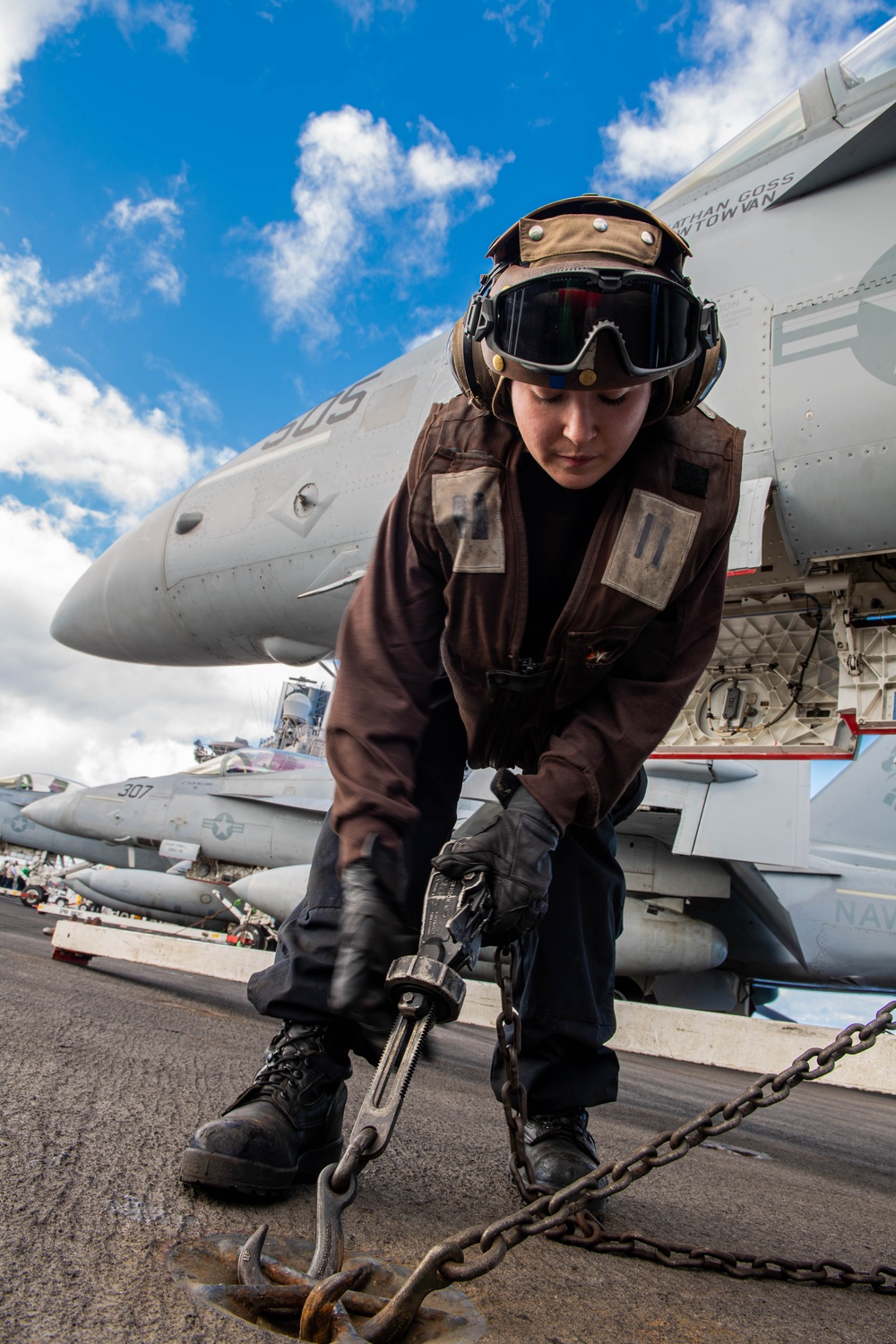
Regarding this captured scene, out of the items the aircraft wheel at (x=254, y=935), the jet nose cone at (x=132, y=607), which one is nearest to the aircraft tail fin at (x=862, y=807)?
the aircraft wheel at (x=254, y=935)

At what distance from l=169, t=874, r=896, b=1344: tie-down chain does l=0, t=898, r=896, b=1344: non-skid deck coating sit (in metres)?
0.04

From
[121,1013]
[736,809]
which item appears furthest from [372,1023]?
[736,809]

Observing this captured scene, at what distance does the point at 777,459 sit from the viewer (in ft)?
15.6

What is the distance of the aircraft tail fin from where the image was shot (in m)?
11.7

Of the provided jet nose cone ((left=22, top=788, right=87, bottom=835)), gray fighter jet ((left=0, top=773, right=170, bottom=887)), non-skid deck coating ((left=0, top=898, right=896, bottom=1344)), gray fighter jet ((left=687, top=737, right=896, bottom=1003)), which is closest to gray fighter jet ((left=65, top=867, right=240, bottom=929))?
gray fighter jet ((left=0, top=773, right=170, bottom=887))

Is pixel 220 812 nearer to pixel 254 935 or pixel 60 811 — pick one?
pixel 254 935

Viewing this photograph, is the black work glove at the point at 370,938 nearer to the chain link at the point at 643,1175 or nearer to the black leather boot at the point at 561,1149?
the chain link at the point at 643,1175

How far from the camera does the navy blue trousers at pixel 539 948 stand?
5.69 feet

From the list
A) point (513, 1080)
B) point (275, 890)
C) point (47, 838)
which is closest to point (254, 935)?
point (275, 890)

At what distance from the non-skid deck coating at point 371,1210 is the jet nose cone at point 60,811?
10457 mm

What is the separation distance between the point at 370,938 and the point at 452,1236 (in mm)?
437

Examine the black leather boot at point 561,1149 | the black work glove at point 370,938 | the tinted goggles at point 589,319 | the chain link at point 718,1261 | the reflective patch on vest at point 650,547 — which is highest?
the tinted goggles at point 589,319

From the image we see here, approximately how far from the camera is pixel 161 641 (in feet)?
26.2

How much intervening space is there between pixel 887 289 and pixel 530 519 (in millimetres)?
3829
